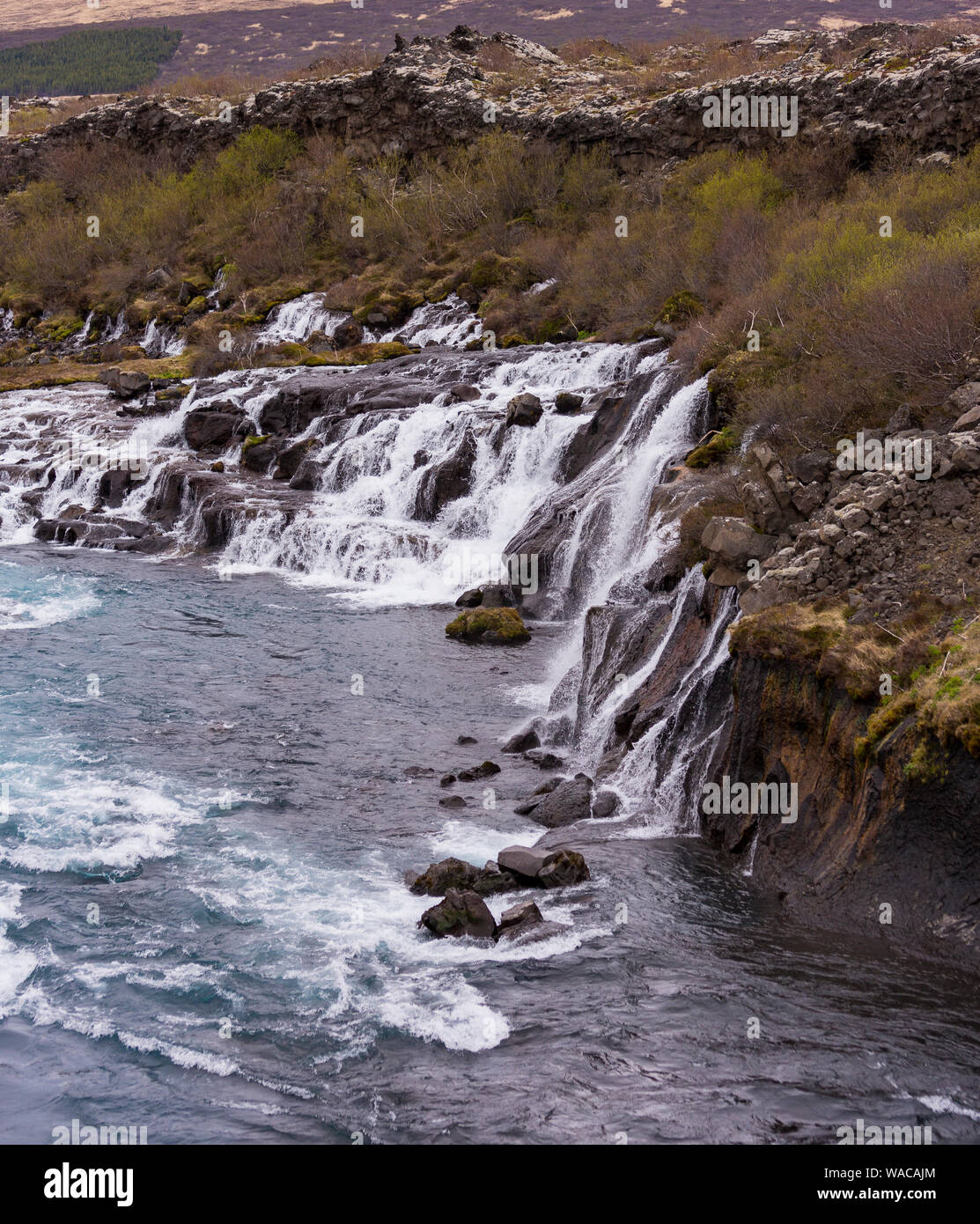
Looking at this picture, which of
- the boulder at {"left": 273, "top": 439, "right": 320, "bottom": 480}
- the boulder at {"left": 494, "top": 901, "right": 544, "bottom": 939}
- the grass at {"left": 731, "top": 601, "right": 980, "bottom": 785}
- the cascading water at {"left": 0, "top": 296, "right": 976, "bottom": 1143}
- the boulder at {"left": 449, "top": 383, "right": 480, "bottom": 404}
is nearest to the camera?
the cascading water at {"left": 0, "top": 296, "right": 976, "bottom": 1143}

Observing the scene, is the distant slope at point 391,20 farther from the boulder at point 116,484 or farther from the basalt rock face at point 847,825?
the basalt rock face at point 847,825

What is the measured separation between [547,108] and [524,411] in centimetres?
2956

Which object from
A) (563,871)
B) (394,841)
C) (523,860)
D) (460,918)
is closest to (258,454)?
(394,841)

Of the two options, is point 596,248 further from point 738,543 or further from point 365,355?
point 738,543

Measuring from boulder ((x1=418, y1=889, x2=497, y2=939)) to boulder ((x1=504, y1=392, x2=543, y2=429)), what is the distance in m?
18.8

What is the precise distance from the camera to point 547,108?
2088 inches

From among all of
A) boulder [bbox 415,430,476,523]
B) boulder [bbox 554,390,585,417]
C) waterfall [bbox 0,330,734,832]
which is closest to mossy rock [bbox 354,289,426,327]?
waterfall [bbox 0,330,734,832]

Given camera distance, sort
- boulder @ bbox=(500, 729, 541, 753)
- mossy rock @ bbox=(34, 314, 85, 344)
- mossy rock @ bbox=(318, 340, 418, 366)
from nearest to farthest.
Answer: boulder @ bbox=(500, 729, 541, 753) → mossy rock @ bbox=(318, 340, 418, 366) → mossy rock @ bbox=(34, 314, 85, 344)

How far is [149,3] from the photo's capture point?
A: 134 meters

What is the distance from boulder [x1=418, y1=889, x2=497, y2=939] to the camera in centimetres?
1224

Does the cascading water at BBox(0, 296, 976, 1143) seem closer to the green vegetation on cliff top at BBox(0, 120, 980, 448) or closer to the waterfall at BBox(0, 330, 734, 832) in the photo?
the waterfall at BBox(0, 330, 734, 832)

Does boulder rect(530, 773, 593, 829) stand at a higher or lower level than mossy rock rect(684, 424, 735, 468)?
lower

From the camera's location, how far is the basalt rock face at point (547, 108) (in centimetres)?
3653

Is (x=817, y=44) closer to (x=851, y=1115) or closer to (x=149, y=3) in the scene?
(x=851, y=1115)
